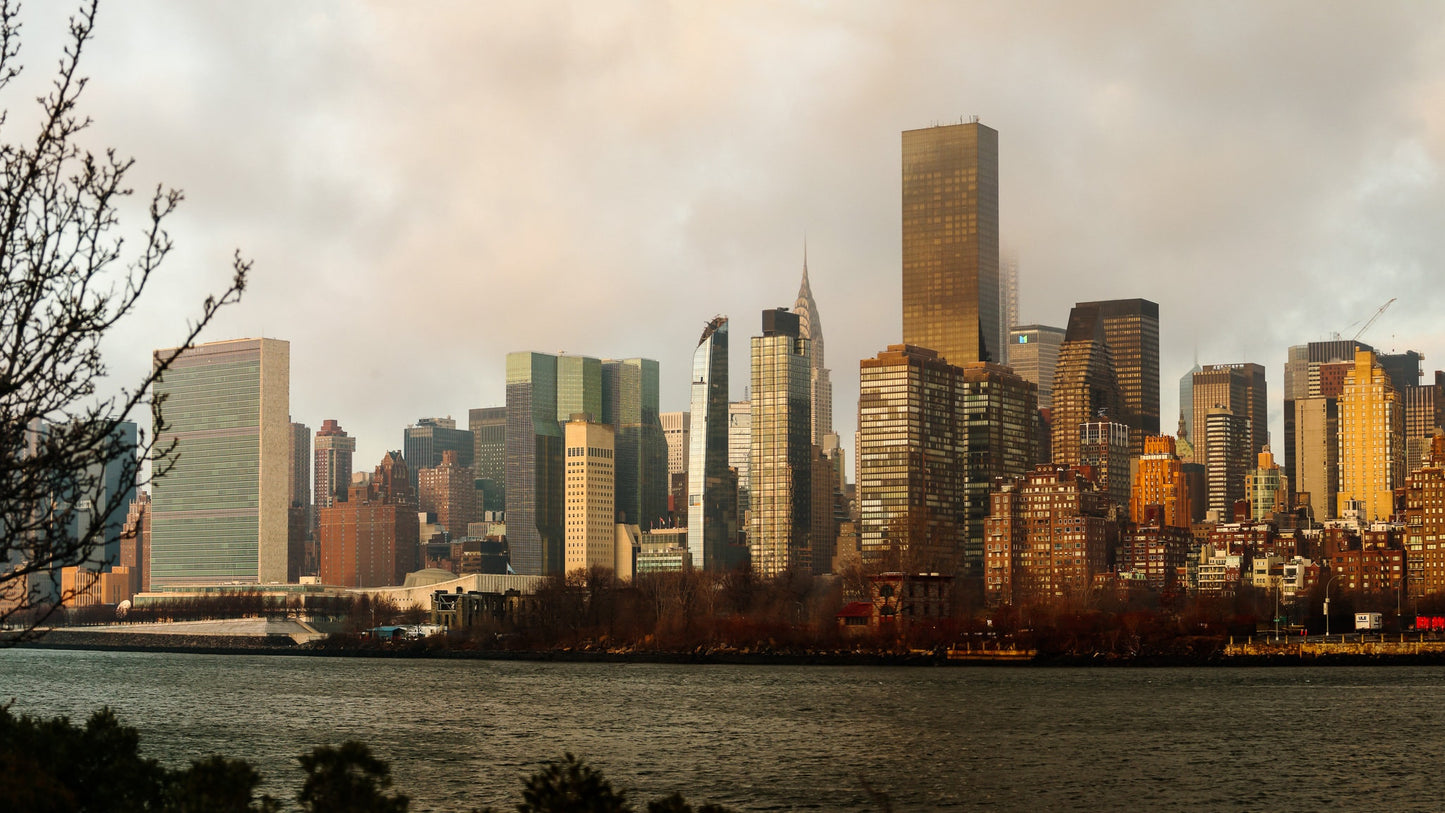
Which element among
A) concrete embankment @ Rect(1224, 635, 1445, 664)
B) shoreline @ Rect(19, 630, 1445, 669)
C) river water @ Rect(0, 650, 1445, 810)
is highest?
river water @ Rect(0, 650, 1445, 810)

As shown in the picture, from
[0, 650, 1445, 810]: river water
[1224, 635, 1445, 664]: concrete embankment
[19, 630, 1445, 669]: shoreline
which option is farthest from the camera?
[19, 630, 1445, 669]: shoreline

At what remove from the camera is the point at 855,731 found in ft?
280

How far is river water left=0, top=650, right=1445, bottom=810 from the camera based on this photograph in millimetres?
60094

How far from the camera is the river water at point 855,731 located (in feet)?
197

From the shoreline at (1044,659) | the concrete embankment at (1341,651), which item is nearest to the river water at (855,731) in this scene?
the concrete embankment at (1341,651)

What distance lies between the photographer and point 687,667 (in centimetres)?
16812

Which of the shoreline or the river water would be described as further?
the shoreline

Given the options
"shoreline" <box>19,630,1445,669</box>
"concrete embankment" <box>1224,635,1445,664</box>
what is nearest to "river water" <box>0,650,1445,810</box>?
"concrete embankment" <box>1224,635,1445,664</box>

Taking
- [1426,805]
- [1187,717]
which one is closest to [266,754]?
[1426,805]

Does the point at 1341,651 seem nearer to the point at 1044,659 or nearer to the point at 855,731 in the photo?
the point at 1044,659

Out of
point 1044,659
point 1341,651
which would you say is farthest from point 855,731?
point 1341,651

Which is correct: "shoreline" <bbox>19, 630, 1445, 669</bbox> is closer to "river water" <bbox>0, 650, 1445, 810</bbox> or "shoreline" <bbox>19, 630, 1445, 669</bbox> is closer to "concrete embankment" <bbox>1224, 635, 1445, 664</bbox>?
"concrete embankment" <bbox>1224, 635, 1445, 664</bbox>

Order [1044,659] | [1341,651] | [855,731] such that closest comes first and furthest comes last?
[855,731], [1341,651], [1044,659]

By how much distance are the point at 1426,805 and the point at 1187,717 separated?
39.2 meters
